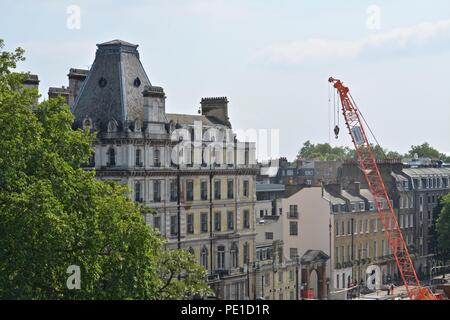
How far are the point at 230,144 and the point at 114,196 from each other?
39.7 meters

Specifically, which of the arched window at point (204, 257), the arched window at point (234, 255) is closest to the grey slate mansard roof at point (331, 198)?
the arched window at point (234, 255)

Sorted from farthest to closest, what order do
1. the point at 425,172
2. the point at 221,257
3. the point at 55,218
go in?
the point at 425,172 < the point at 221,257 < the point at 55,218

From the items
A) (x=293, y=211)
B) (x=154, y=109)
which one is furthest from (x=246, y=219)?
(x=293, y=211)

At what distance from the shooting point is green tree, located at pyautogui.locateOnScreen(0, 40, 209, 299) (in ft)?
128

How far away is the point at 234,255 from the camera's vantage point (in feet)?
283

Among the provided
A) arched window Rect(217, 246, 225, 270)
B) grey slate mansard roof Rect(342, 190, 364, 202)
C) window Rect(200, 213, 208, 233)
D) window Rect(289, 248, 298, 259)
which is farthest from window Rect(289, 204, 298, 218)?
window Rect(200, 213, 208, 233)

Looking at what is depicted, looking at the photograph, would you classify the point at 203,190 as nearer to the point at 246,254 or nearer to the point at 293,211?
the point at 246,254

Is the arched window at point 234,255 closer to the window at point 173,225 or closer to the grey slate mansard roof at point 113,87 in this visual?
the window at point 173,225

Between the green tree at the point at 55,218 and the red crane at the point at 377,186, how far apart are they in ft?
230

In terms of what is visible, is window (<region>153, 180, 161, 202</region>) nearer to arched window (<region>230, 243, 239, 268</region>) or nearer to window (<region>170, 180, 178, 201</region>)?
window (<region>170, 180, 178, 201</region>)

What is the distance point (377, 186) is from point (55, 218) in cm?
8237

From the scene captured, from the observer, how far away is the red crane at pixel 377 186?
115 m

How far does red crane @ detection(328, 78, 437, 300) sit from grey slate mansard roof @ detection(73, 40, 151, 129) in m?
40.9

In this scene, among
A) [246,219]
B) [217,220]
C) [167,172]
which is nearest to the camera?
[167,172]
